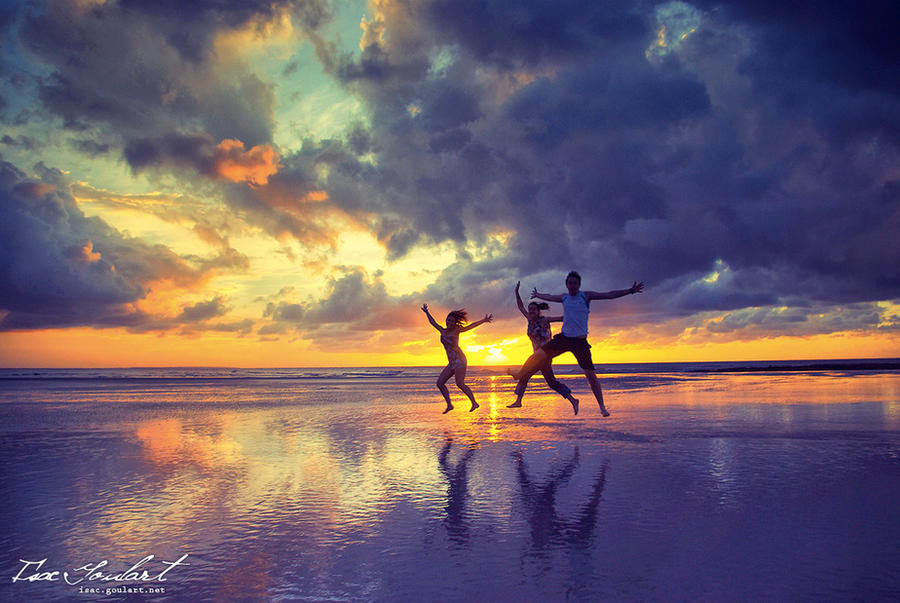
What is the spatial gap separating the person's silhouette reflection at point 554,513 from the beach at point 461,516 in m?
0.02

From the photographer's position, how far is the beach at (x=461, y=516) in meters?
3.12

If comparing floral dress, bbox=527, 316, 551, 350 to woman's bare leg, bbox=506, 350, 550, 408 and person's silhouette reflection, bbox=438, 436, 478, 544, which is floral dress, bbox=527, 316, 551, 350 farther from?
person's silhouette reflection, bbox=438, 436, 478, 544

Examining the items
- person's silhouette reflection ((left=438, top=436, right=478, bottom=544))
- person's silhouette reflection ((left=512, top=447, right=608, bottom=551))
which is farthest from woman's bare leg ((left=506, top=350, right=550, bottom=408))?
person's silhouette reflection ((left=512, top=447, right=608, bottom=551))

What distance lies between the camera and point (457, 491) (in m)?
5.16

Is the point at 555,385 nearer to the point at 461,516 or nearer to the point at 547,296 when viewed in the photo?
the point at 547,296

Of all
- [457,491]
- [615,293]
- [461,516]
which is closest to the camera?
[461,516]

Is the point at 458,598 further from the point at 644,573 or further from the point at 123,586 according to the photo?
the point at 123,586

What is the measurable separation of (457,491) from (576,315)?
5864 mm

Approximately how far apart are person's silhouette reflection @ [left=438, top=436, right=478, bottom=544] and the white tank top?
3497mm

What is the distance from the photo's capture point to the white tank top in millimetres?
10398

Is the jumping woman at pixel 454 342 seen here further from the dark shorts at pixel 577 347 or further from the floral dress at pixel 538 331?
the dark shorts at pixel 577 347

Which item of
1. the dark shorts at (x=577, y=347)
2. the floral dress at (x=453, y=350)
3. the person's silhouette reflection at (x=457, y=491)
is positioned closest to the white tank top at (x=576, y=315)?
the dark shorts at (x=577, y=347)

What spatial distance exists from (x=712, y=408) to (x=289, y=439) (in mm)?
9336

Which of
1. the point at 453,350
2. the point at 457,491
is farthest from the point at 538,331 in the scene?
the point at 457,491
